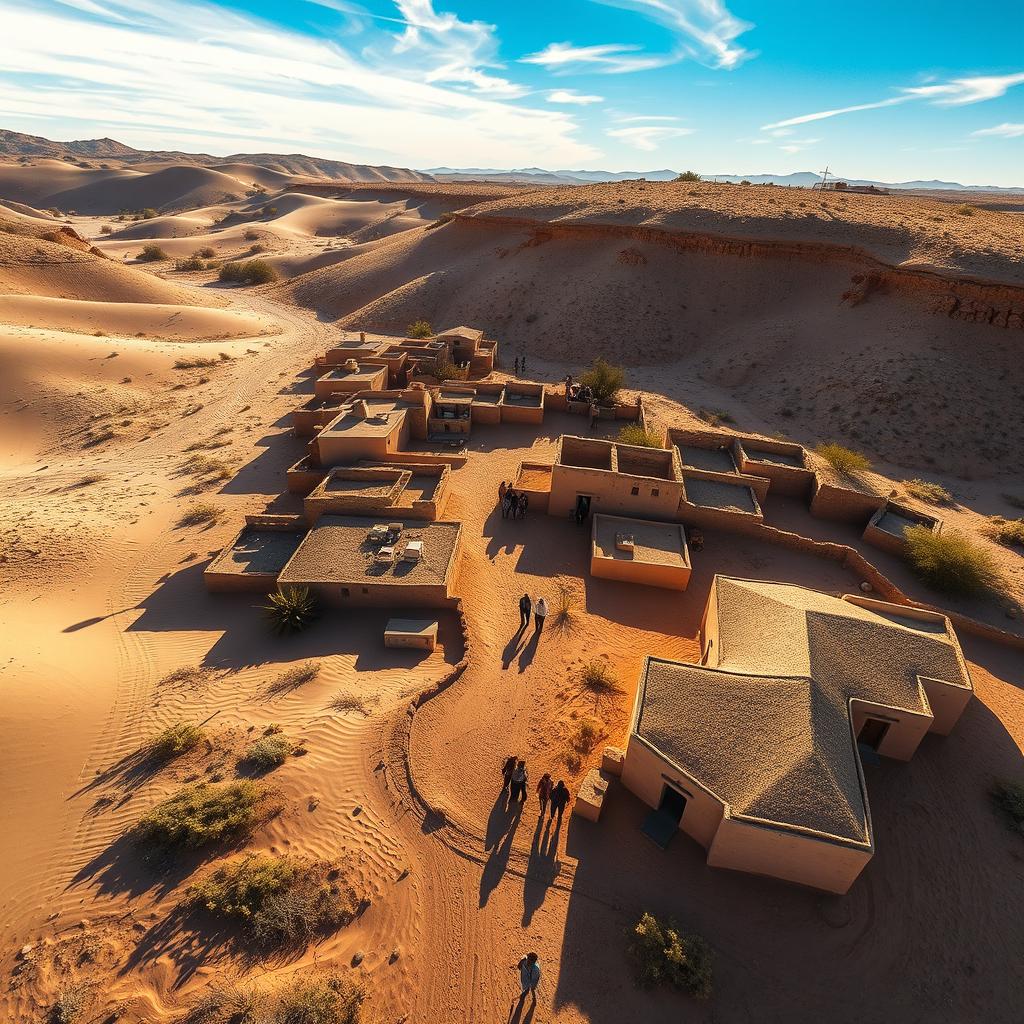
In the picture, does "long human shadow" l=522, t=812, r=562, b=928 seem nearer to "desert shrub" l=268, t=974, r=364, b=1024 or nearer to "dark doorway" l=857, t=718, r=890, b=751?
"desert shrub" l=268, t=974, r=364, b=1024

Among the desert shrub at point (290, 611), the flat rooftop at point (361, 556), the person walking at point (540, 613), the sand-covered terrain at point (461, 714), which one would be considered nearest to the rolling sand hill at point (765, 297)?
the sand-covered terrain at point (461, 714)

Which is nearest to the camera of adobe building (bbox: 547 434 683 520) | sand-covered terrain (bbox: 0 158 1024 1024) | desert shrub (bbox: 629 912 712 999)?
desert shrub (bbox: 629 912 712 999)

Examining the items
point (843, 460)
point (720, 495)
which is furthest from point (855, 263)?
point (720, 495)

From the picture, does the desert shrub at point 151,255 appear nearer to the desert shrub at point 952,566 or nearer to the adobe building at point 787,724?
the adobe building at point 787,724

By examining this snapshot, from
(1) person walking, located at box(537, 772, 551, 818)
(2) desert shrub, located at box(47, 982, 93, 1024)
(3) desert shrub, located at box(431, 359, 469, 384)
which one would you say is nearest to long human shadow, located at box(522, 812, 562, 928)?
(1) person walking, located at box(537, 772, 551, 818)

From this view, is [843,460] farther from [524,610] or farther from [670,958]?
[670,958]

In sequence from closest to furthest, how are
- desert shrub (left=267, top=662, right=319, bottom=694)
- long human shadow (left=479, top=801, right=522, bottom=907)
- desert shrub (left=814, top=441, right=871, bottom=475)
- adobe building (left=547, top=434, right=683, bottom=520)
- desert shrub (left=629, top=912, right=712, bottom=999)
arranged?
desert shrub (left=629, top=912, right=712, bottom=999) → long human shadow (left=479, top=801, right=522, bottom=907) → desert shrub (left=267, top=662, right=319, bottom=694) → adobe building (left=547, top=434, right=683, bottom=520) → desert shrub (left=814, top=441, right=871, bottom=475)
